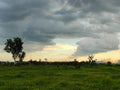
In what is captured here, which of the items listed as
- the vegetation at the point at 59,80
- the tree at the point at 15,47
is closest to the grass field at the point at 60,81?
the vegetation at the point at 59,80

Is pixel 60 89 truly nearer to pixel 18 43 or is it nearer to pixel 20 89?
pixel 20 89

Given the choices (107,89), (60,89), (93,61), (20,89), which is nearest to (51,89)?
(60,89)

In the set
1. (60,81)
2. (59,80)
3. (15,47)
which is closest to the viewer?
(60,81)

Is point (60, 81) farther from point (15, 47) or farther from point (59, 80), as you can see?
point (15, 47)

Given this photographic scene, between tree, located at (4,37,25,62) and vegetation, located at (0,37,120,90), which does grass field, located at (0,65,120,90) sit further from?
tree, located at (4,37,25,62)

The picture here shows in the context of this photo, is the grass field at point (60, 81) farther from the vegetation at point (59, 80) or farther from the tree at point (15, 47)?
the tree at point (15, 47)

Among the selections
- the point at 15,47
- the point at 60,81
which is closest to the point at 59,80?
the point at 60,81

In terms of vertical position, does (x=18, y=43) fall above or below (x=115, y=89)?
above

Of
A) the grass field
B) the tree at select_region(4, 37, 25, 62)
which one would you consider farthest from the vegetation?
the tree at select_region(4, 37, 25, 62)

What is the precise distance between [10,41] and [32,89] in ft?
289

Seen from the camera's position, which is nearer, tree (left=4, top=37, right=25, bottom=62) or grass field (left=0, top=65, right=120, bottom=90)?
grass field (left=0, top=65, right=120, bottom=90)

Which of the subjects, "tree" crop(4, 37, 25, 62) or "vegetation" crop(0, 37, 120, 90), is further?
"tree" crop(4, 37, 25, 62)

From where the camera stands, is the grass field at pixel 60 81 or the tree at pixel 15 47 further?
the tree at pixel 15 47

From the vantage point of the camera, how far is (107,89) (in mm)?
31312
